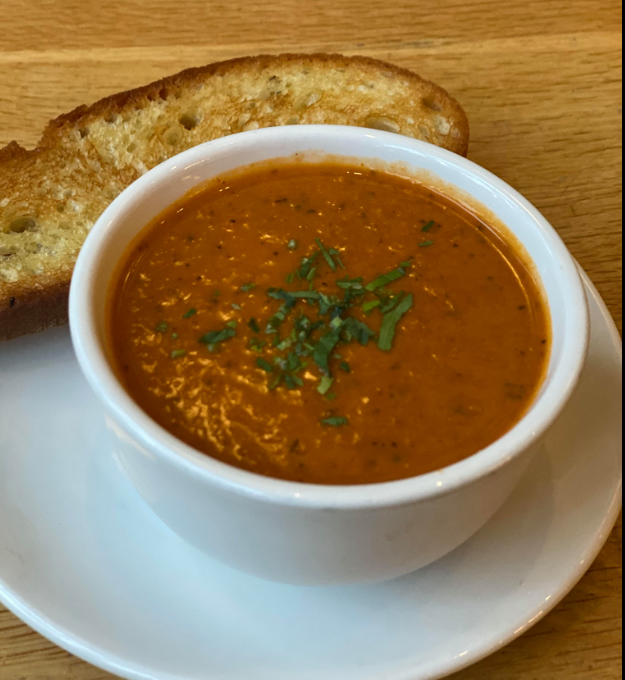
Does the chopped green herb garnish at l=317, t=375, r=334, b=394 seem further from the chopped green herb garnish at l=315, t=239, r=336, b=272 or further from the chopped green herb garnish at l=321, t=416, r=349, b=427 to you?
the chopped green herb garnish at l=315, t=239, r=336, b=272

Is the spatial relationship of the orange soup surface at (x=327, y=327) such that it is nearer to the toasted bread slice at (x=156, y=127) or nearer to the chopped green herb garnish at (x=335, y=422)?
the chopped green herb garnish at (x=335, y=422)

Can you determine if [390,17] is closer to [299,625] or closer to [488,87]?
[488,87]

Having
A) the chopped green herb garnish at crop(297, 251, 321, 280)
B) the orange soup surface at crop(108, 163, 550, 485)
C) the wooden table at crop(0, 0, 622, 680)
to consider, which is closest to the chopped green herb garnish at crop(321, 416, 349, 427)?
the orange soup surface at crop(108, 163, 550, 485)

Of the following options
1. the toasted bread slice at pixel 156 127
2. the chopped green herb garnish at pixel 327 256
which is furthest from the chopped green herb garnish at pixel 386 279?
the toasted bread slice at pixel 156 127

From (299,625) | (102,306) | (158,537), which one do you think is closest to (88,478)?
(158,537)

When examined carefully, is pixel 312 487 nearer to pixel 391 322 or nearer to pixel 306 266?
pixel 391 322
